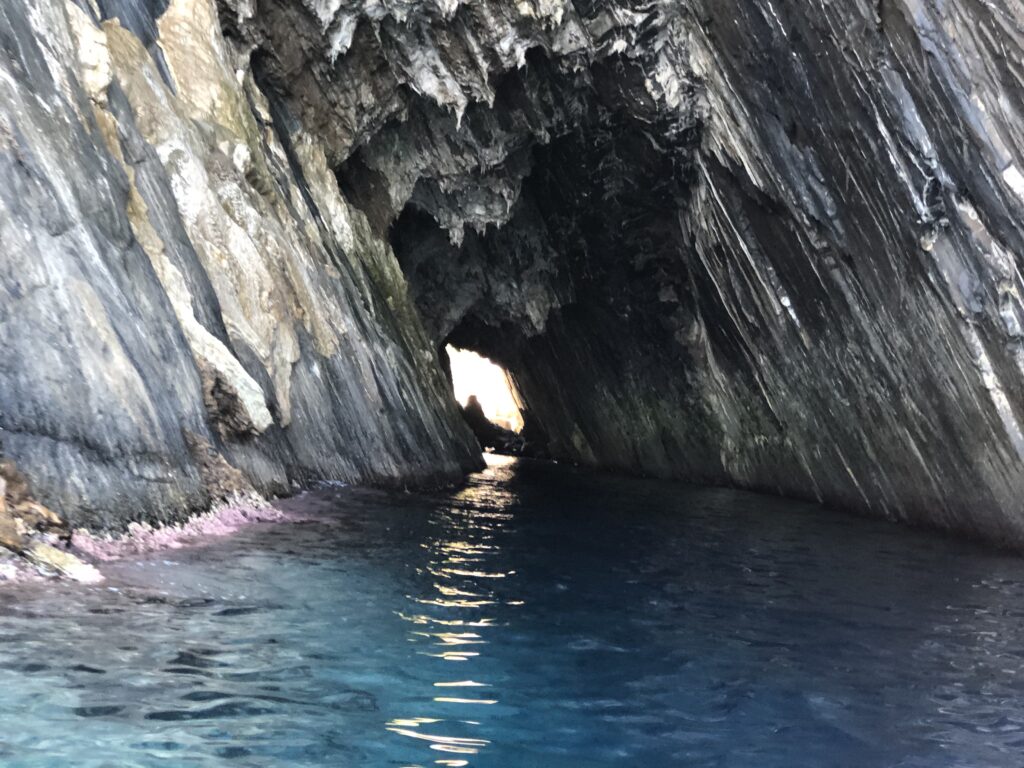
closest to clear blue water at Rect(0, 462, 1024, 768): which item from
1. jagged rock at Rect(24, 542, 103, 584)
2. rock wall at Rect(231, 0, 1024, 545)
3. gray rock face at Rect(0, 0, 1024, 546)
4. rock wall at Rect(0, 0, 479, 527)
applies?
jagged rock at Rect(24, 542, 103, 584)

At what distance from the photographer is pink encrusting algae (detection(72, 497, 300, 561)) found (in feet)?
25.2

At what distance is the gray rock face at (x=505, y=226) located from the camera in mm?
9211

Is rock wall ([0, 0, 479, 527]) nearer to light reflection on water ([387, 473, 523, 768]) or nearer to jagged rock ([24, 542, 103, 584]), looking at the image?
jagged rock ([24, 542, 103, 584])

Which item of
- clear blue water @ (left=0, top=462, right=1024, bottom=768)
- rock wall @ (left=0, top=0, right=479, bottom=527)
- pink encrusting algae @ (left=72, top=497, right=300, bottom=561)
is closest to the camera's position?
clear blue water @ (left=0, top=462, right=1024, bottom=768)

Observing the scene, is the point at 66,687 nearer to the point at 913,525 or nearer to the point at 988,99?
the point at 988,99

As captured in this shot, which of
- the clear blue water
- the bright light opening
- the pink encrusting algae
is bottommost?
the clear blue water

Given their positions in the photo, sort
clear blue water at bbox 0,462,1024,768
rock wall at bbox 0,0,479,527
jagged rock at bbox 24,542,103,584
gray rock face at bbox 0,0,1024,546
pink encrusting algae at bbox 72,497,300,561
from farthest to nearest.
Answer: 1. gray rock face at bbox 0,0,1024,546
2. rock wall at bbox 0,0,479,527
3. pink encrusting algae at bbox 72,497,300,561
4. jagged rock at bbox 24,542,103,584
5. clear blue water at bbox 0,462,1024,768

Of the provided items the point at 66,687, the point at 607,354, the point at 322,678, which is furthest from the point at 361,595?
the point at 607,354

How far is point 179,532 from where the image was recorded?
8969 millimetres

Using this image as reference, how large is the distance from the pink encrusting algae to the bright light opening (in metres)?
25.8

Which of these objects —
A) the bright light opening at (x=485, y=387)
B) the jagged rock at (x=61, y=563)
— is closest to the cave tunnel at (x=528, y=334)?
the jagged rock at (x=61, y=563)

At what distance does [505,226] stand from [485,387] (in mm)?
17022

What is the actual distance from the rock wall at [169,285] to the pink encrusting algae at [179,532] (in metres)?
0.17

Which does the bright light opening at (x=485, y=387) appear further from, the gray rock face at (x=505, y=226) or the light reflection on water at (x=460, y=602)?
the light reflection on water at (x=460, y=602)
